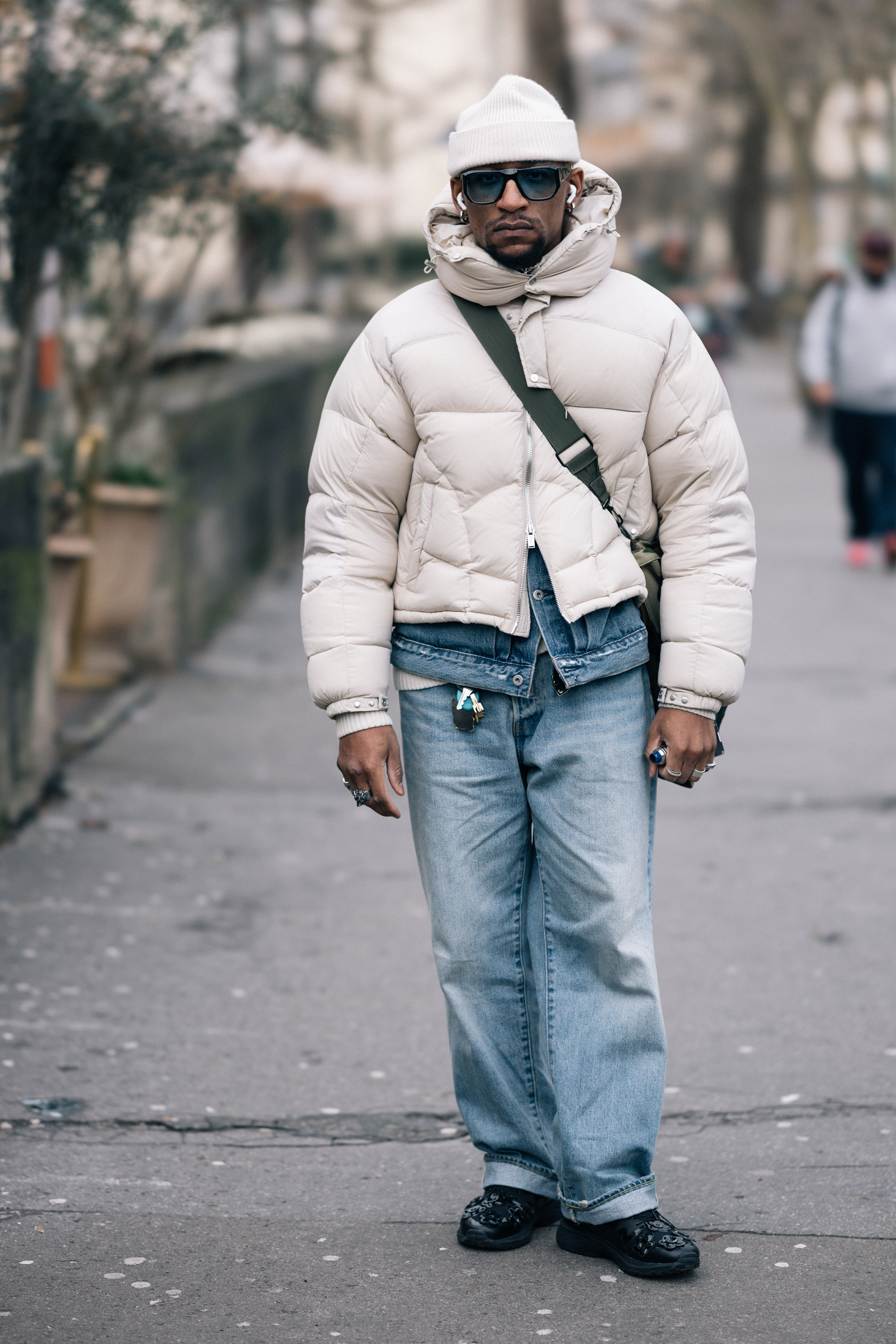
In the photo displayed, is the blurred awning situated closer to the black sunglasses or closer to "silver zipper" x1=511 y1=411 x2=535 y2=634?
the black sunglasses

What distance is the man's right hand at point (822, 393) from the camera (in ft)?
40.8

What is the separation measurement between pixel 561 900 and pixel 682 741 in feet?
1.15

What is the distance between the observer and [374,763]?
11.5 feet

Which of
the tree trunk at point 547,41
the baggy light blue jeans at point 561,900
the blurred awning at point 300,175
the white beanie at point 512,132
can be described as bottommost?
the baggy light blue jeans at point 561,900

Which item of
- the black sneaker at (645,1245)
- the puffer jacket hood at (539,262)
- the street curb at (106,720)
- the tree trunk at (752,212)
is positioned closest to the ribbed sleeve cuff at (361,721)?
the puffer jacket hood at (539,262)

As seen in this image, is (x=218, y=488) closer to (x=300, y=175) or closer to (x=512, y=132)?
(x=300, y=175)

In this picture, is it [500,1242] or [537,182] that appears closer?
[537,182]

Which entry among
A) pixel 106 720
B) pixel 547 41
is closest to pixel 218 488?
pixel 106 720

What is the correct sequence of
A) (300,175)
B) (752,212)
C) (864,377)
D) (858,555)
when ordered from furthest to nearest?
(752,212)
(300,175)
(858,555)
(864,377)

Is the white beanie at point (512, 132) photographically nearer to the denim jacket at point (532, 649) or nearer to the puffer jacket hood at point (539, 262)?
the puffer jacket hood at point (539, 262)

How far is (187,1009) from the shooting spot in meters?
5.06

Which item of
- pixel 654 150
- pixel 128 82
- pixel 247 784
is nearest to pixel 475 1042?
pixel 247 784

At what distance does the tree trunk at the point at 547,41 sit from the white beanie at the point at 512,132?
72.2 ft

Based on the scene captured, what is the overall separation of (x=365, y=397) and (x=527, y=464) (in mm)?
301
